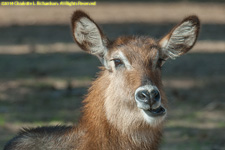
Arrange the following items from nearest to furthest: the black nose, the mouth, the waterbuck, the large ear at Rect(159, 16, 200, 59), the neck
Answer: the black nose < the mouth < the waterbuck < the neck < the large ear at Rect(159, 16, 200, 59)

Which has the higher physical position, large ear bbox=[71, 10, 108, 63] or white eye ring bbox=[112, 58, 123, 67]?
large ear bbox=[71, 10, 108, 63]

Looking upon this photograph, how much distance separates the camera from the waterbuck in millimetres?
7715

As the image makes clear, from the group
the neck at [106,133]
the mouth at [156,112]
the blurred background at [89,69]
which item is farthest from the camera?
the blurred background at [89,69]

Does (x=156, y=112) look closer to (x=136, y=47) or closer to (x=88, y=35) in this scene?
(x=136, y=47)

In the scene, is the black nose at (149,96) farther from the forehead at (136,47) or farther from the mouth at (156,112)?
the forehead at (136,47)

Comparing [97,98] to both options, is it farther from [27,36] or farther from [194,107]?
[27,36]

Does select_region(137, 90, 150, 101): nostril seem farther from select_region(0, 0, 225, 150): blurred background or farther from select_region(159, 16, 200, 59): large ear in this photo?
select_region(0, 0, 225, 150): blurred background

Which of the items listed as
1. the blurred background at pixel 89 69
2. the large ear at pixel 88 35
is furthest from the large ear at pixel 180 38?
the blurred background at pixel 89 69

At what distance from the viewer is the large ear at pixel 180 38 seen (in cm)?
848

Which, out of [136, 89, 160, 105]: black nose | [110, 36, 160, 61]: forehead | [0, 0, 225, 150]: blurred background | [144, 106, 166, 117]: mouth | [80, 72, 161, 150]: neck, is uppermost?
[110, 36, 160, 61]: forehead

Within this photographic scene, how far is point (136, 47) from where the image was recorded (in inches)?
319

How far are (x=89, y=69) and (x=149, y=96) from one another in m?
8.53

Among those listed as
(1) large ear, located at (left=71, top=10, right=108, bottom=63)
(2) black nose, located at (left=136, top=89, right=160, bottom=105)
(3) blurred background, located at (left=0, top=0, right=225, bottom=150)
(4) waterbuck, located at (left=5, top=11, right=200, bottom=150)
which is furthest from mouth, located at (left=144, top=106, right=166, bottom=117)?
(3) blurred background, located at (left=0, top=0, right=225, bottom=150)

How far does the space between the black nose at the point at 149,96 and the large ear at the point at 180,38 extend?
1152mm
